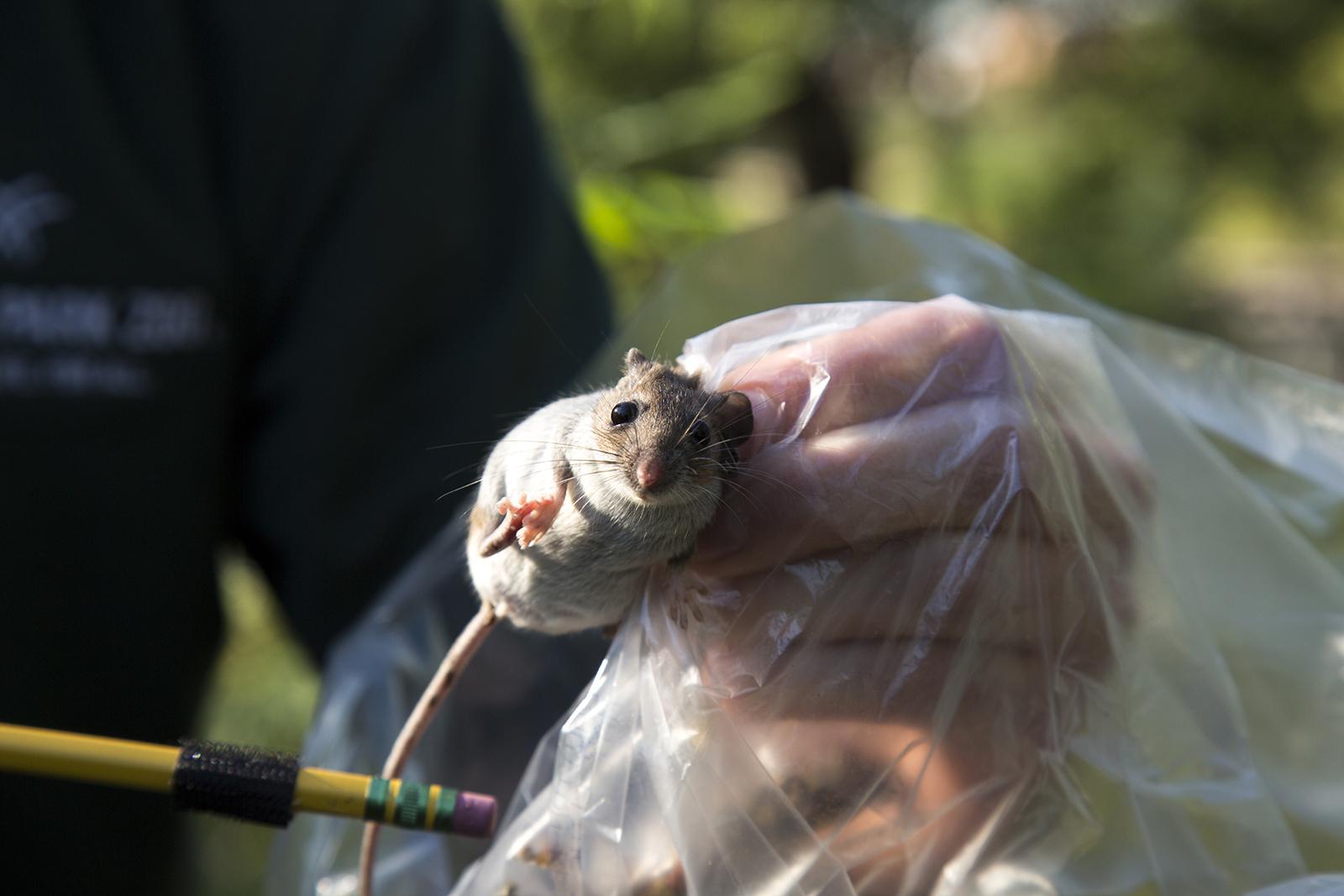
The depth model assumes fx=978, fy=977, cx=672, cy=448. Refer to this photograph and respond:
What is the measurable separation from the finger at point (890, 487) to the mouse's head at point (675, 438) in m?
0.05

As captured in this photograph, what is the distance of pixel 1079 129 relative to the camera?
10617mm

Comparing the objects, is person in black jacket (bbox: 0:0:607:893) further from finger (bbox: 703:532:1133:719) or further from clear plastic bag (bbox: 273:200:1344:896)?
finger (bbox: 703:532:1133:719)

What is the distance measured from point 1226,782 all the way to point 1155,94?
1114cm

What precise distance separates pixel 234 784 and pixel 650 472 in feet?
2.01

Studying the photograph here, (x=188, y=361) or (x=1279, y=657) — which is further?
(x=188, y=361)

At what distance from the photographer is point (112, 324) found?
237 cm

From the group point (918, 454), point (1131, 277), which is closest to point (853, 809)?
point (918, 454)

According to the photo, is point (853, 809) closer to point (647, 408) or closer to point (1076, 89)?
point (647, 408)

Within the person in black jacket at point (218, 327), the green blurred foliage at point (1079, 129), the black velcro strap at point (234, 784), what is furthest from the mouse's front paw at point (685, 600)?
the green blurred foliage at point (1079, 129)

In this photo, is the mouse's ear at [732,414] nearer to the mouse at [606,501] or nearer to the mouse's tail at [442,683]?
the mouse at [606,501]

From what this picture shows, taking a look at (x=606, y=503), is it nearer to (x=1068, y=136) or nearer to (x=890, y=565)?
(x=890, y=565)

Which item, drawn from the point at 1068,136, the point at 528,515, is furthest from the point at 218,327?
the point at 1068,136

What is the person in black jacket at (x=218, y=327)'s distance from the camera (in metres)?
2.33

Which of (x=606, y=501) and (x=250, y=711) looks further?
(x=250, y=711)
